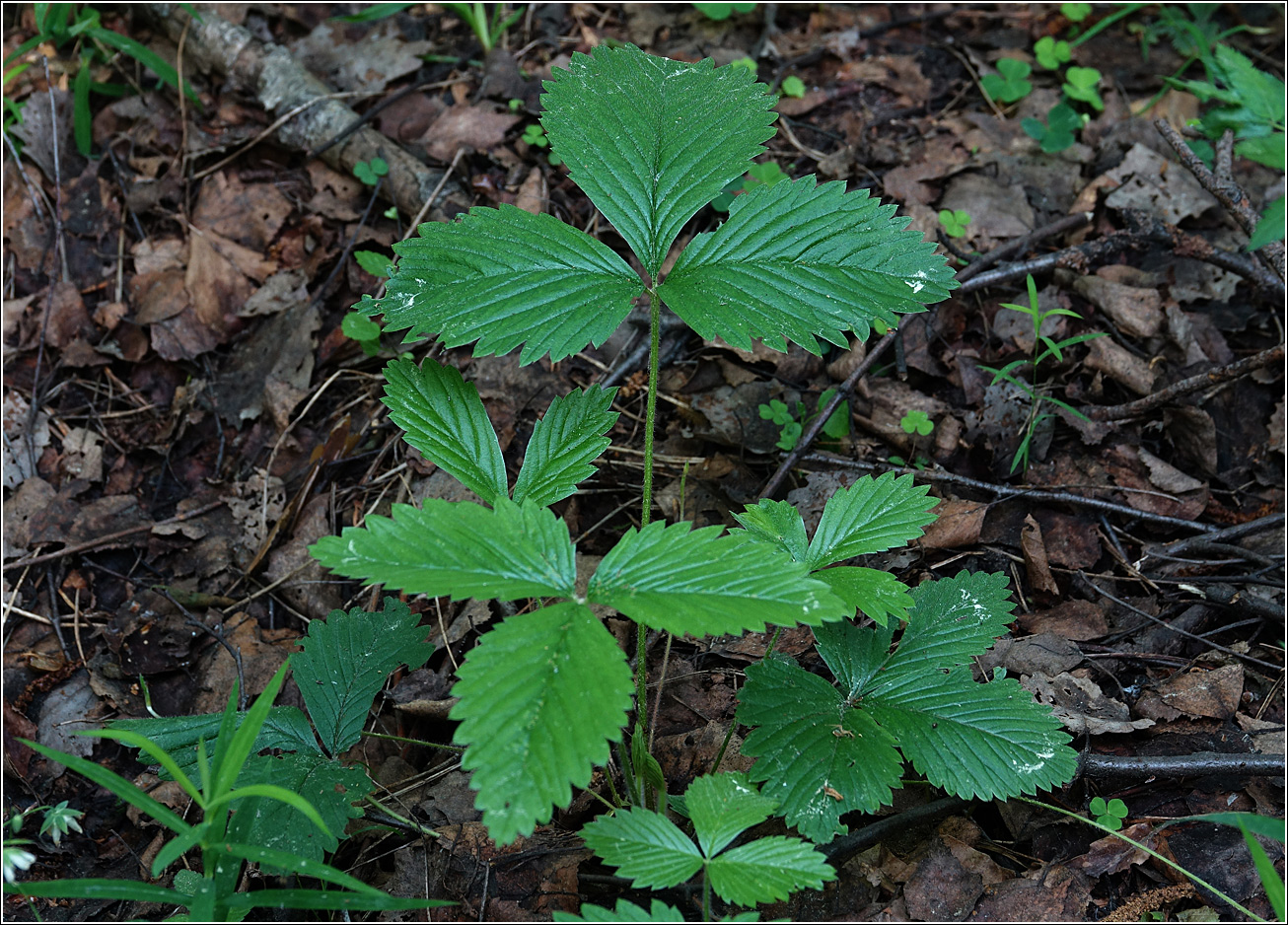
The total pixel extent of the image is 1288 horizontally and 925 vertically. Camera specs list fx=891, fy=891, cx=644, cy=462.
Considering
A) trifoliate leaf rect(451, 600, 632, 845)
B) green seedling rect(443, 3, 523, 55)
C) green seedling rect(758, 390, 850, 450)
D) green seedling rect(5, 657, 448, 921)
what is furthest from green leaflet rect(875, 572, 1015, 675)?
green seedling rect(443, 3, 523, 55)

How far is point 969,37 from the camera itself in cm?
368

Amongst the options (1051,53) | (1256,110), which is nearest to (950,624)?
(1256,110)

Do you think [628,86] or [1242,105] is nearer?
[628,86]

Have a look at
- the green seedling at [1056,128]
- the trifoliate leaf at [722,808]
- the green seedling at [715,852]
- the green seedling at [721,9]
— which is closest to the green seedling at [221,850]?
the green seedling at [715,852]

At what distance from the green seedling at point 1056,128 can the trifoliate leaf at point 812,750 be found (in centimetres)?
244

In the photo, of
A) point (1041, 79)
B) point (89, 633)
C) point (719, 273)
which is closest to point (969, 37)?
point (1041, 79)

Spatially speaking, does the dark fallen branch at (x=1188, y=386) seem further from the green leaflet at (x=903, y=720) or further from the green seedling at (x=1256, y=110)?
the green leaflet at (x=903, y=720)

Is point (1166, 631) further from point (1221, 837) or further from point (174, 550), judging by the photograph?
point (174, 550)

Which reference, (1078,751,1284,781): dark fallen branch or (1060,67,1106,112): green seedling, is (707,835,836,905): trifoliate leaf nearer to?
(1078,751,1284,781): dark fallen branch

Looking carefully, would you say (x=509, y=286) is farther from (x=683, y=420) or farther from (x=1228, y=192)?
(x=1228, y=192)

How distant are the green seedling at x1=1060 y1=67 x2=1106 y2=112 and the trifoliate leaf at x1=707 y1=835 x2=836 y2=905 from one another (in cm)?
303

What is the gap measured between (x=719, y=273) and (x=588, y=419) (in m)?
0.39

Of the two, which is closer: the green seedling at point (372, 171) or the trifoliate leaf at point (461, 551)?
the trifoliate leaf at point (461, 551)

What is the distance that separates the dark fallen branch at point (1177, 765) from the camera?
5.74 ft
